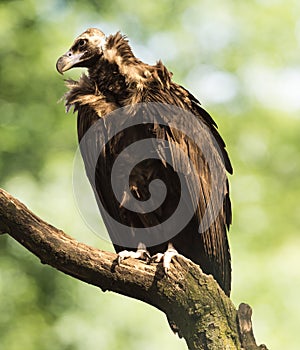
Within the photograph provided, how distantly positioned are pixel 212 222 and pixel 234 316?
0.73 m

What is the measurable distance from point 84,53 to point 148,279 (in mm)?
1699

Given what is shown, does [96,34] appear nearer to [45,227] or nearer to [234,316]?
→ [45,227]

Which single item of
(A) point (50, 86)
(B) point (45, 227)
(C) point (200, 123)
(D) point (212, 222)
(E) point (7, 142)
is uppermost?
(A) point (50, 86)

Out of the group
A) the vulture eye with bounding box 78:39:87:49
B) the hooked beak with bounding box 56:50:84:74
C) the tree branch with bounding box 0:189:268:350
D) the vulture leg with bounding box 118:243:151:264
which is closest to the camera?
the tree branch with bounding box 0:189:268:350

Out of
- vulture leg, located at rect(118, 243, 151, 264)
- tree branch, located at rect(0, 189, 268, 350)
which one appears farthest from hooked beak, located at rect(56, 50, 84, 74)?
tree branch, located at rect(0, 189, 268, 350)

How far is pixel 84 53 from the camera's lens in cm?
518

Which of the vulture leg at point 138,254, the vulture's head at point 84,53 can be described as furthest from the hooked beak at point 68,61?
the vulture leg at point 138,254

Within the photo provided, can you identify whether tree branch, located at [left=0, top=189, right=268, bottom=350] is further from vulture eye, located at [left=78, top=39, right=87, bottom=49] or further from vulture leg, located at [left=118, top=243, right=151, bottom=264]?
vulture eye, located at [left=78, top=39, right=87, bottom=49]

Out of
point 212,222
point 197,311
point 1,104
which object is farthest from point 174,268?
point 1,104

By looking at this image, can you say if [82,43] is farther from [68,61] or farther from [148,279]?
[148,279]

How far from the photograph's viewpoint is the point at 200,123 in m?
5.12

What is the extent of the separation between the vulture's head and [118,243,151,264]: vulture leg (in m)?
A: 1.23

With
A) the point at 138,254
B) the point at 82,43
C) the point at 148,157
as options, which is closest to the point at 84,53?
the point at 82,43

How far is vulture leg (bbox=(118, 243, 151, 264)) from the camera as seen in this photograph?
13.8ft
